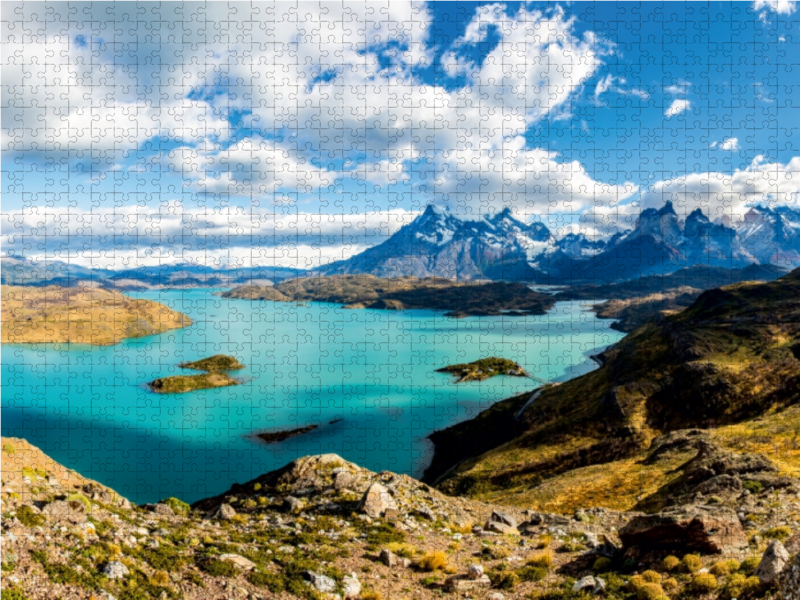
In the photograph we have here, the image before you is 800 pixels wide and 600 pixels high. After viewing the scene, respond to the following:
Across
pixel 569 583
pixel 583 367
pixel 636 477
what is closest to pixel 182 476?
pixel 636 477

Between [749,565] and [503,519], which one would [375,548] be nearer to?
[503,519]

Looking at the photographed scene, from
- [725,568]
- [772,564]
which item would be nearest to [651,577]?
[725,568]

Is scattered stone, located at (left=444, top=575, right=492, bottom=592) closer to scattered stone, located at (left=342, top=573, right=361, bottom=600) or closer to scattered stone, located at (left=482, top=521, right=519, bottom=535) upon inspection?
scattered stone, located at (left=342, top=573, right=361, bottom=600)

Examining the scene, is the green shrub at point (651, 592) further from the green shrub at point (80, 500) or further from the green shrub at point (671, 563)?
the green shrub at point (80, 500)

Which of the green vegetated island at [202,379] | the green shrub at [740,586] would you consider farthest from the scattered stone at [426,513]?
the green vegetated island at [202,379]

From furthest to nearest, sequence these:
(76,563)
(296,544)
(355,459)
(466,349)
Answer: (466,349), (355,459), (296,544), (76,563)

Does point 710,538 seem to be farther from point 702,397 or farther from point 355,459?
point 355,459
